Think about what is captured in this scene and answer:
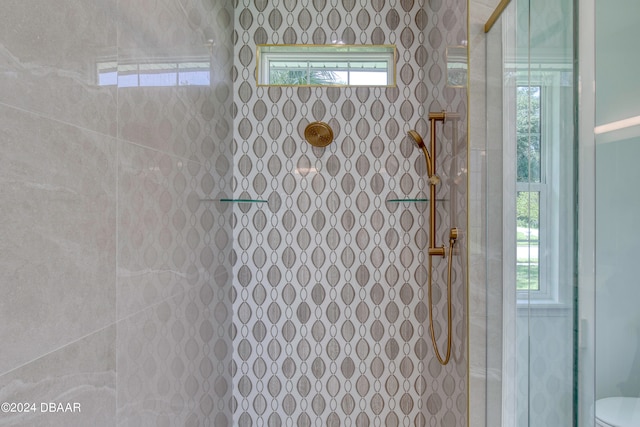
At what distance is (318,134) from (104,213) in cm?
138

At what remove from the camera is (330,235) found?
2.29 m

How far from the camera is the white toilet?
A: 73cm

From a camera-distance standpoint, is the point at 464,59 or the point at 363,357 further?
the point at 363,357

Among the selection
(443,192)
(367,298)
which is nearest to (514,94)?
(443,192)

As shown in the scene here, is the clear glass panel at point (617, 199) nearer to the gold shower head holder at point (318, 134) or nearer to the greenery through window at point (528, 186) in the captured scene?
the greenery through window at point (528, 186)

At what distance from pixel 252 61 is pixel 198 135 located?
75 cm

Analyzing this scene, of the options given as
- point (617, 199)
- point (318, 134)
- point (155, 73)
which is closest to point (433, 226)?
point (318, 134)

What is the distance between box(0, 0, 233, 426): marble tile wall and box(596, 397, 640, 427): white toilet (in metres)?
1.06

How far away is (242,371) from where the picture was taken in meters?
2.31

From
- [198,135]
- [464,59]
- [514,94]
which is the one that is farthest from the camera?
[198,135]

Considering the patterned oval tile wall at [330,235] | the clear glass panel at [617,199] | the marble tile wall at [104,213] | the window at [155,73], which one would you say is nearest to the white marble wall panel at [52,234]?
the marble tile wall at [104,213]

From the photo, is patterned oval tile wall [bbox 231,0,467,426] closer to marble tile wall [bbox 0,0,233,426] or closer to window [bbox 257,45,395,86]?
window [bbox 257,45,395,86]

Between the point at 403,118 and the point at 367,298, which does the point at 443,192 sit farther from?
the point at 367,298

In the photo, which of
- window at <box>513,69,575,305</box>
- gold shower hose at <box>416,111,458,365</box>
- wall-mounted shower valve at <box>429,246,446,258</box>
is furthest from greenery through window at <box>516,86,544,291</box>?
wall-mounted shower valve at <box>429,246,446,258</box>
